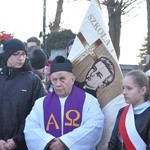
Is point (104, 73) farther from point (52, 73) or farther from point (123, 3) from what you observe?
point (123, 3)

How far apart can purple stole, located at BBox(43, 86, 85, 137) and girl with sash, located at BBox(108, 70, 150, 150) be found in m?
0.43

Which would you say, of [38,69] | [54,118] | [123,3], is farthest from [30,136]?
[123,3]

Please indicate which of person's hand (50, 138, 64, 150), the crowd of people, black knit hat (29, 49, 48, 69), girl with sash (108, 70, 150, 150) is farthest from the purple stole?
black knit hat (29, 49, 48, 69)

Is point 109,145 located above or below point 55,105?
below

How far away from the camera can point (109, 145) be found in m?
4.51

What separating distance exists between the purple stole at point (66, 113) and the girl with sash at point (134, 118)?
0.43 meters

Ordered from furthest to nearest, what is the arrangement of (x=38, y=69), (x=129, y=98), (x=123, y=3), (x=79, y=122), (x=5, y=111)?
(x=123, y=3), (x=38, y=69), (x=5, y=111), (x=79, y=122), (x=129, y=98)

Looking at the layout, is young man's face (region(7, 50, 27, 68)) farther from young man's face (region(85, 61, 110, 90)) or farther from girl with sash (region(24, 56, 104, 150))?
young man's face (region(85, 61, 110, 90))

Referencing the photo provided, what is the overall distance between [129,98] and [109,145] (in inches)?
20.1

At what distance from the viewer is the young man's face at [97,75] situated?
4.98 m

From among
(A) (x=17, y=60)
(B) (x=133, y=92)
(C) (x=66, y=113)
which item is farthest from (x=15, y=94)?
(B) (x=133, y=92)

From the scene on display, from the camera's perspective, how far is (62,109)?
15.4 ft

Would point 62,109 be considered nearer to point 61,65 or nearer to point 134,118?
point 61,65

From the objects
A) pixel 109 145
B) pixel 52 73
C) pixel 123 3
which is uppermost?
pixel 123 3
